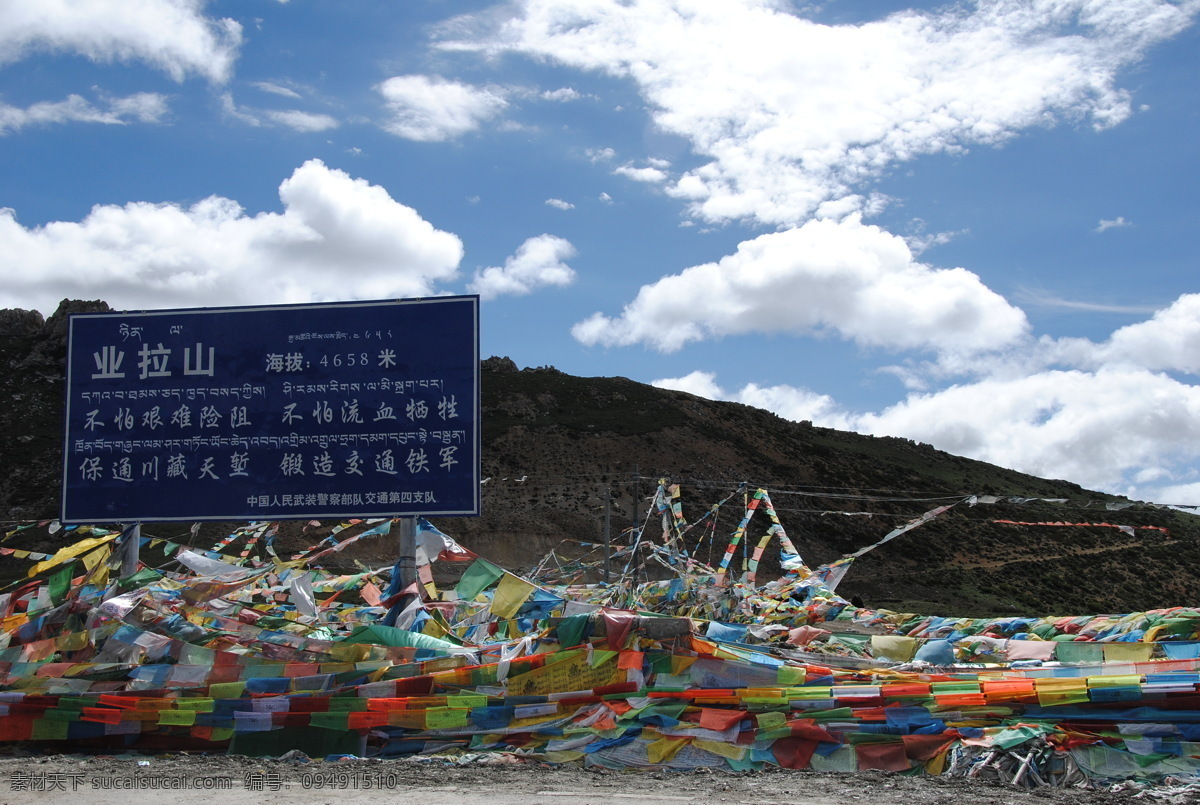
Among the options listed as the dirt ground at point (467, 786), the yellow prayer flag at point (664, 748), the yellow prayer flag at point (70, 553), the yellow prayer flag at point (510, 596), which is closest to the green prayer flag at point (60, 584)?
the yellow prayer flag at point (70, 553)

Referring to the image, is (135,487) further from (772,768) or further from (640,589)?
(640,589)

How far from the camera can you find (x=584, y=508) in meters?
46.6

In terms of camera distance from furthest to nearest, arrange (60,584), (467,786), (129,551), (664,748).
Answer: (129,551), (60,584), (664,748), (467,786)

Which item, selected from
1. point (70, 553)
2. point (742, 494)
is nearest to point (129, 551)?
point (70, 553)

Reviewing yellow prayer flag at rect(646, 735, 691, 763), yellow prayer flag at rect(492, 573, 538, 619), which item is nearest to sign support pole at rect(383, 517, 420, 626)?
yellow prayer flag at rect(492, 573, 538, 619)

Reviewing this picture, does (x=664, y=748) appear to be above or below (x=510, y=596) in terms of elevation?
below

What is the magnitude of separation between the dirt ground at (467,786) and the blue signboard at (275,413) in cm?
369

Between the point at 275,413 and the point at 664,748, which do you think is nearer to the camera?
the point at 664,748

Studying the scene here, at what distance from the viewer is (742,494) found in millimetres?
33531

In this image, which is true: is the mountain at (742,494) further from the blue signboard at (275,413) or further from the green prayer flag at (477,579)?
the blue signboard at (275,413)

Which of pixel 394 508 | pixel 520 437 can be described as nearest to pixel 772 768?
pixel 394 508

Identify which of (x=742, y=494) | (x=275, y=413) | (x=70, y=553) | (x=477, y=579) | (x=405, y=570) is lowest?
(x=477, y=579)

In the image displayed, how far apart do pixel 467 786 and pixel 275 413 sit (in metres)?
6.11

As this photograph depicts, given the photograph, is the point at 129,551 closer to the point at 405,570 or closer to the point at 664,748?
the point at 405,570
